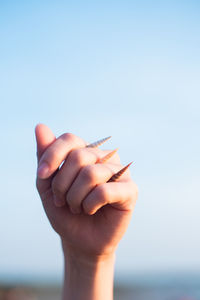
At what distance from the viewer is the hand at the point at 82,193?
2617mm

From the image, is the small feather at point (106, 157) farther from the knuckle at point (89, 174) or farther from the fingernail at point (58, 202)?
the fingernail at point (58, 202)

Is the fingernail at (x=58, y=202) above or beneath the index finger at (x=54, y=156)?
beneath

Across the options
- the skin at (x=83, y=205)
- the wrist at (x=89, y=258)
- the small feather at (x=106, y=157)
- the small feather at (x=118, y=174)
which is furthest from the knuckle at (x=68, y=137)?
the wrist at (x=89, y=258)

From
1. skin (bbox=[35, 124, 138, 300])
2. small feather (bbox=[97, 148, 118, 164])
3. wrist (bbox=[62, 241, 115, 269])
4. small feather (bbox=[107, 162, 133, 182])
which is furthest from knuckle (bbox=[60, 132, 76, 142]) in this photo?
wrist (bbox=[62, 241, 115, 269])

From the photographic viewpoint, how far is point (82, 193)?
2615 millimetres

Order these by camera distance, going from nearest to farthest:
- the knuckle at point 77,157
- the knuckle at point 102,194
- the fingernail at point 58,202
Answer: the knuckle at point 102,194 → the knuckle at point 77,157 → the fingernail at point 58,202

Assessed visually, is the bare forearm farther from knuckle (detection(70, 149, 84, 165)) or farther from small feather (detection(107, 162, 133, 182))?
knuckle (detection(70, 149, 84, 165))

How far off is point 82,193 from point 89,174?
0.40 feet

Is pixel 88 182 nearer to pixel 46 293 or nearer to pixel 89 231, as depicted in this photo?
pixel 89 231

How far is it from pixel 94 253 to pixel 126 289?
178 ft

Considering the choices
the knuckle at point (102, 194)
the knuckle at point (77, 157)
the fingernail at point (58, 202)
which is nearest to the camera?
A: the knuckle at point (102, 194)

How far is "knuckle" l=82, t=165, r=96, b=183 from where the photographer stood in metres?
2.59

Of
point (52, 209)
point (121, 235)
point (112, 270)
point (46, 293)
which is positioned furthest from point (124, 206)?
point (46, 293)

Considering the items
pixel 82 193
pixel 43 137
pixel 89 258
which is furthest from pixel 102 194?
pixel 89 258
